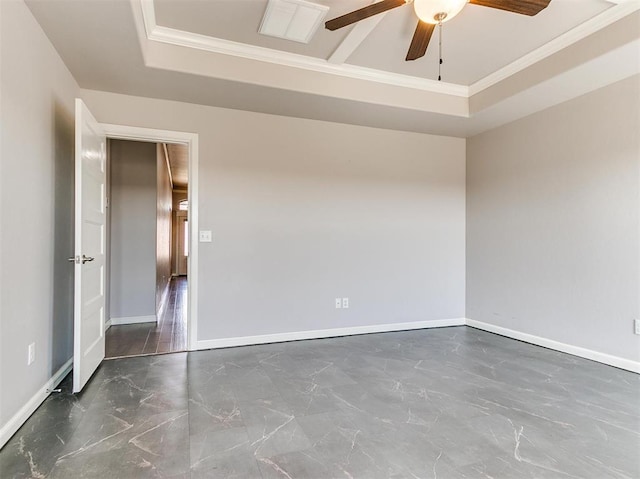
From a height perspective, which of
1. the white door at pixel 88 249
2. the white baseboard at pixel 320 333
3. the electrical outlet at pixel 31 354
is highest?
the white door at pixel 88 249

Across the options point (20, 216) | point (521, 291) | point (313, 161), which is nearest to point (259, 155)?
point (313, 161)

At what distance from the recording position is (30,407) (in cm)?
208

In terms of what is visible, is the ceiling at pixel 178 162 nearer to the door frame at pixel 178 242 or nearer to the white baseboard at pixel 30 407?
the door frame at pixel 178 242

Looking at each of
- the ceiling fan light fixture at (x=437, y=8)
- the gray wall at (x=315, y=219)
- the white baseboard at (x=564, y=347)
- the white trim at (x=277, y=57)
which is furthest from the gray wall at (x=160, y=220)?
the white baseboard at (x=564, y=347)

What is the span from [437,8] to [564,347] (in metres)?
3.24

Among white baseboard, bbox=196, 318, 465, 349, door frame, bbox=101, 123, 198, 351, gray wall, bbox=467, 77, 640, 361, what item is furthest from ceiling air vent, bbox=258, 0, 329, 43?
white baseboard, bbox=196, 318, 465, 349

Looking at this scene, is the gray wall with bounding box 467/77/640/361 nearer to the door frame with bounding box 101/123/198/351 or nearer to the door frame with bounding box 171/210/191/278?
the door frame with bounding box 101/123/198/351

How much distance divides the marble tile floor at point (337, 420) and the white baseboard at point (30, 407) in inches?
2.0

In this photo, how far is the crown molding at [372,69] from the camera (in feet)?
8.25

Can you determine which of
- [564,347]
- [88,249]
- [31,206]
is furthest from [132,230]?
[564,347]

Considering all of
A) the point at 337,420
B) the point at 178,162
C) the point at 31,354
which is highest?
the point at 178,162

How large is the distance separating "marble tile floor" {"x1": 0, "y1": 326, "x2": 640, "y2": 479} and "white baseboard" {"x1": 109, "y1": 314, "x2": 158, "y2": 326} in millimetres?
1594

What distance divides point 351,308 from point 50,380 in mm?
2727

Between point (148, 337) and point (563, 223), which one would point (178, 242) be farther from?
point (563, 223)
